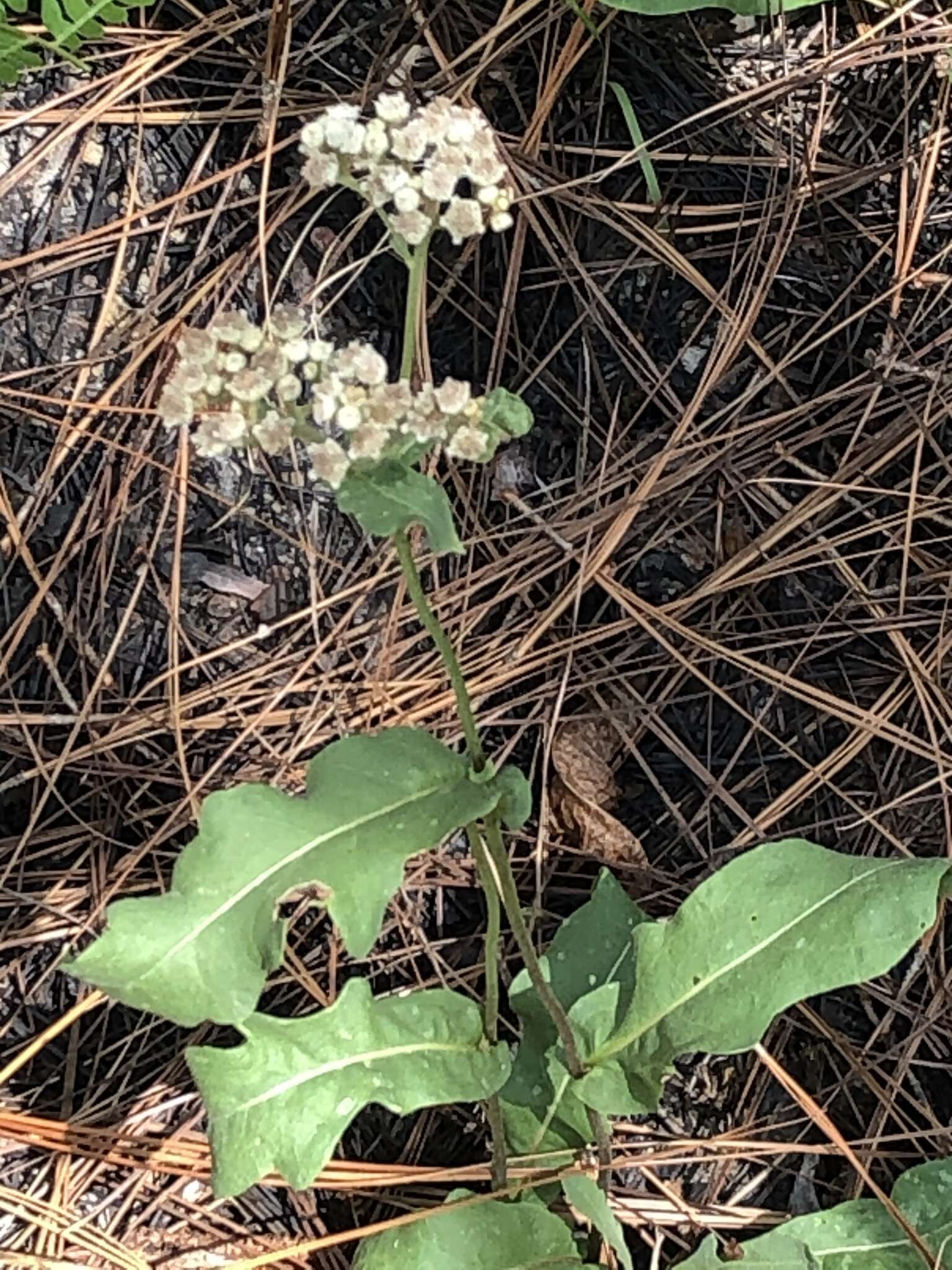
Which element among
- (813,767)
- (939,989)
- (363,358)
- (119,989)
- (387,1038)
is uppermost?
(363,358)

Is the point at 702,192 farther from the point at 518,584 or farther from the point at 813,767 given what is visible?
the point at 813,767

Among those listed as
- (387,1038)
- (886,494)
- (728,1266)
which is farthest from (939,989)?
(387,1038)

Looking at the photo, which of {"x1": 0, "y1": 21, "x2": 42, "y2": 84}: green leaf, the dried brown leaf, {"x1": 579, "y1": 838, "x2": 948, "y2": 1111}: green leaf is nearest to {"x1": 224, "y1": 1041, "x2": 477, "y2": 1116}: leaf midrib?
{"x1": 579, "y1": 838, "x2": 948, "y2": 1111}: green leaf

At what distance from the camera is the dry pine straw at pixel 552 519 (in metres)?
1.64

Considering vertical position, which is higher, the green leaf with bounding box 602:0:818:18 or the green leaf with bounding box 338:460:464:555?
the green leaf with bounding box 602:0:818:18

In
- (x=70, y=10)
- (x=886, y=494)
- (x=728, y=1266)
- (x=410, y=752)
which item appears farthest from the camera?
(x=886, y=494)

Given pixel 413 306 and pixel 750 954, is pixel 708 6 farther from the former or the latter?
pixel 750 954

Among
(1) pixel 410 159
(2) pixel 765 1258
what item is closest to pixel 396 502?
(1) pixel 410 159

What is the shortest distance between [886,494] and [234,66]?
1040 mm

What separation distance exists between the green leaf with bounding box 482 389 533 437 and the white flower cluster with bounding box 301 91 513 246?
0.13 metres

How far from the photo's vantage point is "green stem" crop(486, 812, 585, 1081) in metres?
1.11

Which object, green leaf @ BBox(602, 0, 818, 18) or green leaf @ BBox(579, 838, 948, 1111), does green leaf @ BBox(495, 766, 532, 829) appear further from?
green leaf @ BBox(602, 0, 818, 18)

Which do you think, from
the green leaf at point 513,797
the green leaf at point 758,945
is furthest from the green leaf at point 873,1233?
the green leaf at point 513,797

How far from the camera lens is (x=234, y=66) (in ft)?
5.80
